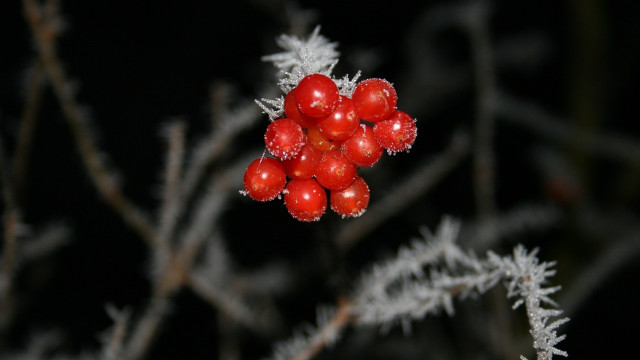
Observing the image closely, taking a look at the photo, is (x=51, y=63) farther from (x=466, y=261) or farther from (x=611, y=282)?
(x=611, y=282)

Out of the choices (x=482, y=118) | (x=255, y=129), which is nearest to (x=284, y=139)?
(x=482, y=118)

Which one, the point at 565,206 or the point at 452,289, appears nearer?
the point at 452,289

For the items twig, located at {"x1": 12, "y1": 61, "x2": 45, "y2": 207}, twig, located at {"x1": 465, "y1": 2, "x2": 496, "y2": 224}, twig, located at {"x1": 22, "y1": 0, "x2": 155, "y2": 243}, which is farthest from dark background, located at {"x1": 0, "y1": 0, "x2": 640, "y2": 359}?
twig, located at {"x1": 22, "y1": 0, "x2": 155, "y2": 243}

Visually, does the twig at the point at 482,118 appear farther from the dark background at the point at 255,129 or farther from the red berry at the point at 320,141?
the red berry at the point at 320,141

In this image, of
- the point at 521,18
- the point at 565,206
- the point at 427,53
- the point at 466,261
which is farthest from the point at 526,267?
the point at 521,18

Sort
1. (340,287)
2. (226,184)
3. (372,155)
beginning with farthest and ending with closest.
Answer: (226,184) → (340,287) → (372,155)

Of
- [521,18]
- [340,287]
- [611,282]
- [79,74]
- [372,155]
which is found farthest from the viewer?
[521,18]

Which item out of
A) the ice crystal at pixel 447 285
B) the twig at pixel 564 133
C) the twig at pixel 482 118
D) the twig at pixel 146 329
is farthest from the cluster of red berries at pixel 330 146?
the twig at pixel 564 133
